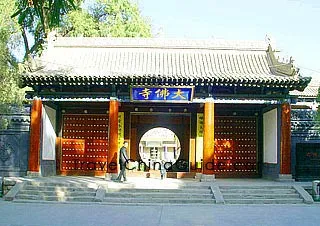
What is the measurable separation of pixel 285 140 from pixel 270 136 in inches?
47.6

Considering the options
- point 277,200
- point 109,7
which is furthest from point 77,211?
point 109,7

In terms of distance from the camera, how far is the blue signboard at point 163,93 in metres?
14.1

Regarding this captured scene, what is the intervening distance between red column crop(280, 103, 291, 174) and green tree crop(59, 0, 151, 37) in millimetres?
12870

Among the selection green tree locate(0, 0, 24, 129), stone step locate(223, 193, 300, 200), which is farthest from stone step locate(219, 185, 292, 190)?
green tree locate(0, 0, 24, 129)

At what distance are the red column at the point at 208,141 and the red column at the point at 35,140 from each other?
16.8 feet

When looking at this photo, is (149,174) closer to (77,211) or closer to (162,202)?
(162,202)

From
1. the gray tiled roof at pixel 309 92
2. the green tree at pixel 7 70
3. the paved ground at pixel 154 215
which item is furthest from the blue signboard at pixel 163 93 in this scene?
the gray tiled roof at pixel 309 92

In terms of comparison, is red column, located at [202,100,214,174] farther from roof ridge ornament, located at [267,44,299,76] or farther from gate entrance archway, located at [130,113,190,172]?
roof ridge ornament, located at [267,44,299,76]

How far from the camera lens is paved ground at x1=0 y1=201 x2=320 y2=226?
28.9 ft

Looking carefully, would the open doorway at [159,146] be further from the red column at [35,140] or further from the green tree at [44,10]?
the green tree at [44,10]

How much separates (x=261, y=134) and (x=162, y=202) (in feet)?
19.6

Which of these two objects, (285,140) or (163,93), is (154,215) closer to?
(163,93)

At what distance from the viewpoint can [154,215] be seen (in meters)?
9.66

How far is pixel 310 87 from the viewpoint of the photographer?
20.6 meters
